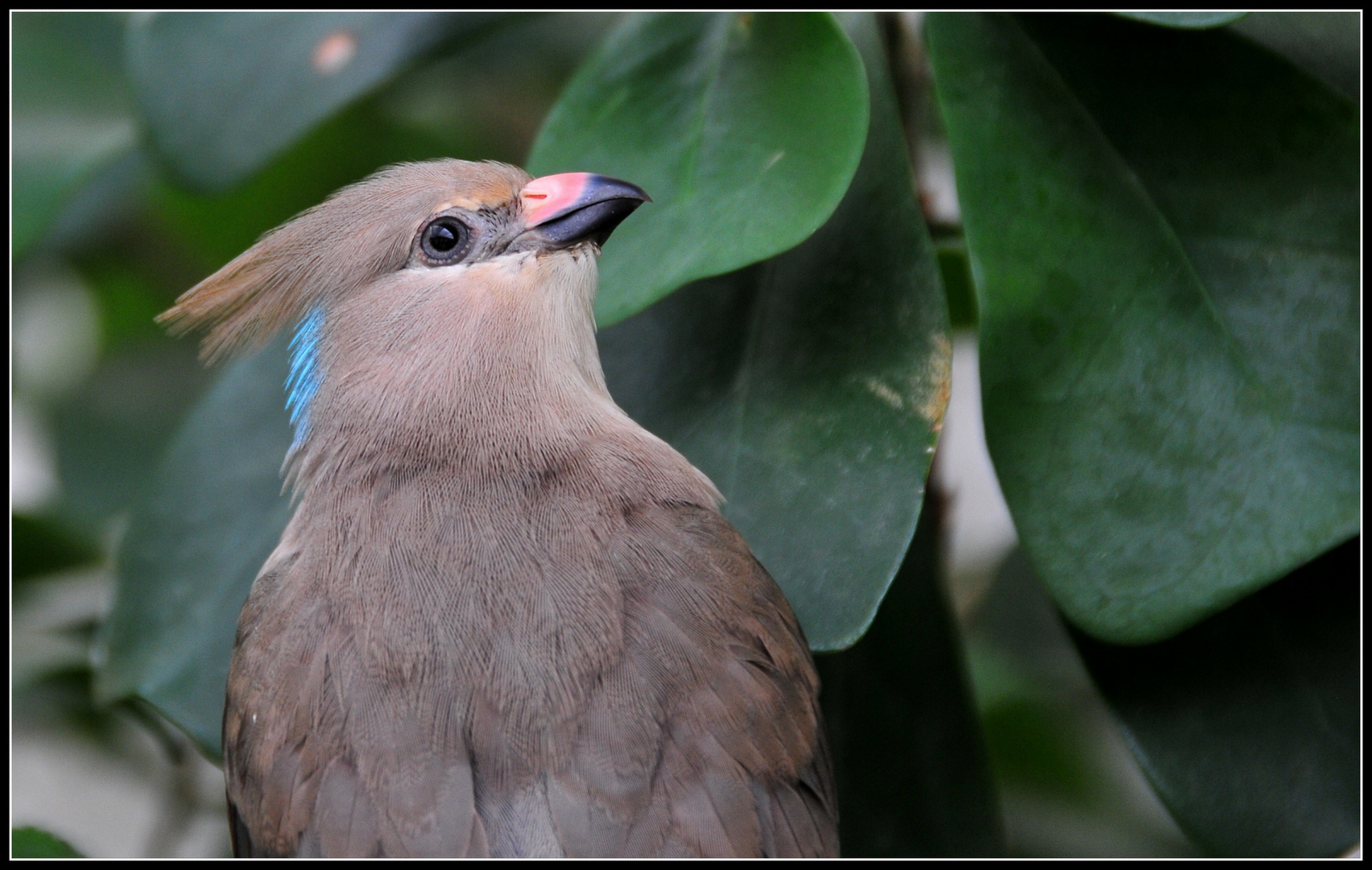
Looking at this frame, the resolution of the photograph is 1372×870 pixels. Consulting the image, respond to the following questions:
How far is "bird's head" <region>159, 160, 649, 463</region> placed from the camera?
2.04 m

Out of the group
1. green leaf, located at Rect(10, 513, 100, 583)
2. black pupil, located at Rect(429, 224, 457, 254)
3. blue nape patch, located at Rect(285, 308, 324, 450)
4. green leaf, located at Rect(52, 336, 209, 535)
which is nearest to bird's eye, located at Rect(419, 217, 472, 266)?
black pupil, located at Rect(429, 224, 457, 254)

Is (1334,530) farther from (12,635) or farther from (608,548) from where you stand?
(12,635)

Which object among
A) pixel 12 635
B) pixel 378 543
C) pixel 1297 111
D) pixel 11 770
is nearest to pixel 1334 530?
pixel 1297 111

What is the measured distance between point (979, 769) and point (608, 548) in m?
0.96

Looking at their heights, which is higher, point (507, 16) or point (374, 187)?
point (507, 16)

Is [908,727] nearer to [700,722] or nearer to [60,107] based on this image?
[700,722]

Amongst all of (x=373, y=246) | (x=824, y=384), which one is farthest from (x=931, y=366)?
(x=373, y=246)

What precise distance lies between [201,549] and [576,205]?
1087 mm

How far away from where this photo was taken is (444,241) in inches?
83.1

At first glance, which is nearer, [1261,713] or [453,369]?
[1261,713]

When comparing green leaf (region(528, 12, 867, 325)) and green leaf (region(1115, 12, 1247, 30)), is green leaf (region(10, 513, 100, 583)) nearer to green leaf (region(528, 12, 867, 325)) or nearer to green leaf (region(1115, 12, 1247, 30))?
green leaf (region(528, 12, 867, 325))

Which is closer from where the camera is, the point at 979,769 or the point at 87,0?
the point at 87,0

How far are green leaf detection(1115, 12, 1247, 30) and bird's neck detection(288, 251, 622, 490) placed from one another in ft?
3.29

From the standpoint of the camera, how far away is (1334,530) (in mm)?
1633
